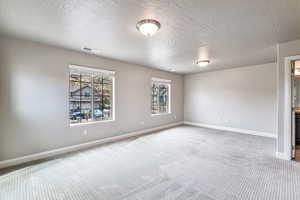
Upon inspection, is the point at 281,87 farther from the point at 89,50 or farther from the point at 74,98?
the point at 74,98

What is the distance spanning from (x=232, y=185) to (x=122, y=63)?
4.20 metres

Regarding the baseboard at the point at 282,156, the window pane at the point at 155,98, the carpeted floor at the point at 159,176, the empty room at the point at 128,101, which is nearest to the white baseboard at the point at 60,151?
the empty room at the point at 128,101

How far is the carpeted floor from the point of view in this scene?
200 cm

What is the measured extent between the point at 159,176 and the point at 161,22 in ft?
8.30

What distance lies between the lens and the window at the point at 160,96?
611cm

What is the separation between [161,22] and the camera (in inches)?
89.9

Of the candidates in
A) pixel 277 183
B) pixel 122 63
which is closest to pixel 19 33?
pixel 122 63

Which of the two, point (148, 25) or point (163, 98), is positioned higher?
point (148, 25)

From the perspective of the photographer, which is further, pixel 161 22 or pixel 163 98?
pixel 163 98

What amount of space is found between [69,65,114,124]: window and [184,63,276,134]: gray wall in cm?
413

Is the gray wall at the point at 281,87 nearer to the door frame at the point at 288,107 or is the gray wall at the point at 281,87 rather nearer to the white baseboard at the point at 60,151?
the door frame at the point at 288,107

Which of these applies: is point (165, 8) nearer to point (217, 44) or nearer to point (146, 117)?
point (217, 44)

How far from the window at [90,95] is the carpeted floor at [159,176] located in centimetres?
103

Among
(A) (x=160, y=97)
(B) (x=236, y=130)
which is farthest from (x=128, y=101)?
(B) (x=236, y=130)
